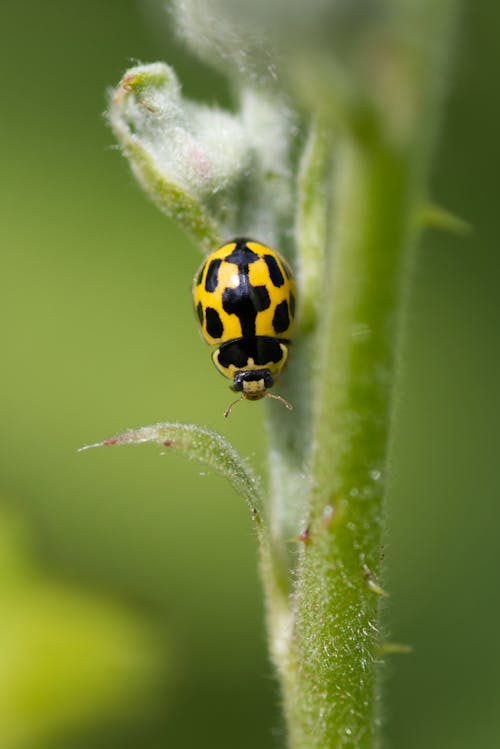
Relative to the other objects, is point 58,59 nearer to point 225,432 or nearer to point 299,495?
point 225,432

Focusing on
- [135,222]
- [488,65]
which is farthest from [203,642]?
[488,65]

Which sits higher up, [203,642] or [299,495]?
[203,642]

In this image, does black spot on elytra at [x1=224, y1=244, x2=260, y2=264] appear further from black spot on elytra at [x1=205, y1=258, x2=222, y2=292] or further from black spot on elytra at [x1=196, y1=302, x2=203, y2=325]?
black spot on elytra at [x1=196, y1=302, x2=203, y2=325]

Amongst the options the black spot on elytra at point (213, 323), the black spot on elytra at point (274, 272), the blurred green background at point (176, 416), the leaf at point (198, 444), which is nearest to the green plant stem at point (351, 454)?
the leaf at point (198, 444)

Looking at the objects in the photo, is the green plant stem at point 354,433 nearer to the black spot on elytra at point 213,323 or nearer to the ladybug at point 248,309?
the ladybug at point 248,309

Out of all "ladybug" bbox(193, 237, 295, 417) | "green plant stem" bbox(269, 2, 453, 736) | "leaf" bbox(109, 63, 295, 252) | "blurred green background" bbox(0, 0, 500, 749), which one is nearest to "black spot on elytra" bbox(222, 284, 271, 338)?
"ladybug" bbox(193, 237, 295, 417)

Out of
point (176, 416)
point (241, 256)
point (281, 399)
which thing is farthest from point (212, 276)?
point (176, 416)
